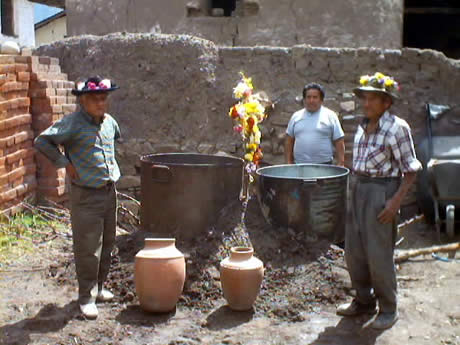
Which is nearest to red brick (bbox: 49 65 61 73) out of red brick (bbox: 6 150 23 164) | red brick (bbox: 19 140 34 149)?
red brick (bbox: 19 140 34 149)

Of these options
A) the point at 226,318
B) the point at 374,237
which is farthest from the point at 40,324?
the point at 374,237

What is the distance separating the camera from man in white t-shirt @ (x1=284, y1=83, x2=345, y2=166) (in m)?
5.84

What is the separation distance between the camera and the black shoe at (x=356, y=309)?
4230mm

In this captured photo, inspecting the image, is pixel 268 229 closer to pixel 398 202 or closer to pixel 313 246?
pixel 313 246

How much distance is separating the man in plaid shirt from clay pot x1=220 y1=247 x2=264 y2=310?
759 millimetres

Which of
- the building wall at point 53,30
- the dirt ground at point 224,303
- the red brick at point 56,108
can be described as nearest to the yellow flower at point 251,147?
the dirt ground at point 224,303

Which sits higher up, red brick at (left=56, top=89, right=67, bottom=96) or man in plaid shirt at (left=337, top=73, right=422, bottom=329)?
red brick at (left=56, top=89, right=67, bottom=96)

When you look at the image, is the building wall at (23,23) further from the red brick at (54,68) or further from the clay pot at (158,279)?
the clay pot at (158,279)

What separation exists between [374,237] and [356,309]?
642 mm

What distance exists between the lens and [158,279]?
163 inches

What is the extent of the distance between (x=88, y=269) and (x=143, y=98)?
407 centimetres

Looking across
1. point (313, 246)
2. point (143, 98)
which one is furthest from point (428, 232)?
point (143, 98)

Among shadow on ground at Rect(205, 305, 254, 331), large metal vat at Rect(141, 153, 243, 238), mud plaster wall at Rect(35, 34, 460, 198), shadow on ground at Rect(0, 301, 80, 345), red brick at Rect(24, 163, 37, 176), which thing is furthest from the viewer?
mud plaster wall at Rect(35, 34, 460, 198)

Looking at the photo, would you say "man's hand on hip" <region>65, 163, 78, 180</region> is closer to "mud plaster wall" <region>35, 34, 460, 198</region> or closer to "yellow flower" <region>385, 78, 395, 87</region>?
"yellow flower" <region>385, 78, 395, 87</region>
